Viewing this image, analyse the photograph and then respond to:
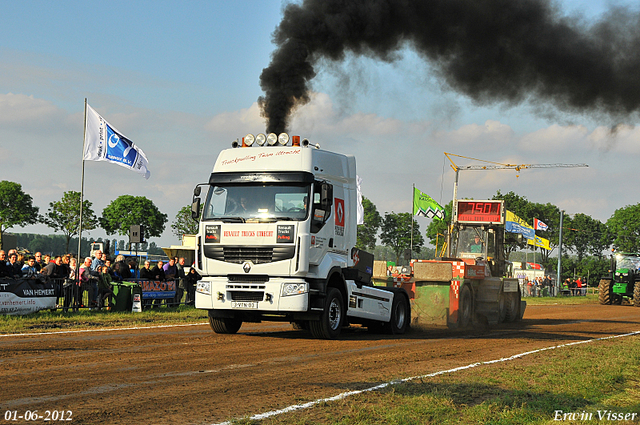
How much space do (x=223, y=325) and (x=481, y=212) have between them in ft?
37.7

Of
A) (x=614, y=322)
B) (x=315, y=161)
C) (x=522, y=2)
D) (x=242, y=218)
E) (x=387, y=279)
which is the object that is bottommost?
(x=614, y=322)

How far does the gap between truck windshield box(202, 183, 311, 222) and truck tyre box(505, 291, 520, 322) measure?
1070cm

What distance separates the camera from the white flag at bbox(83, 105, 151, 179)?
20.9 metres

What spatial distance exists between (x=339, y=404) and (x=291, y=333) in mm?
8357

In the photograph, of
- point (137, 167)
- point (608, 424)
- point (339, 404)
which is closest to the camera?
point (608, 424)

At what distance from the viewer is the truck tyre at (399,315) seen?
15.7m

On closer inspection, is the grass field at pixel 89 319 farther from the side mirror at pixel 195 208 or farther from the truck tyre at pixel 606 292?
the truck tyre at pixel 606 292

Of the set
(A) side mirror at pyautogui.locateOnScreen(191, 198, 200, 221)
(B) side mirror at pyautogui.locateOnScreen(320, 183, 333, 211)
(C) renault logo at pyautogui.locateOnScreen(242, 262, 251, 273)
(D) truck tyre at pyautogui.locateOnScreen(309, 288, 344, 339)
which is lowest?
(D) truck tyre at pyautogui.locateOnScreen(309, 288, 344, 339)

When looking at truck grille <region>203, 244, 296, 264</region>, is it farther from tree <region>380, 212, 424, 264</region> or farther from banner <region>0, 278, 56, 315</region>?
tree <region>380, 212, 424, 264</region>

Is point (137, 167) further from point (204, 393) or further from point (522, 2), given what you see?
point (204, 393)

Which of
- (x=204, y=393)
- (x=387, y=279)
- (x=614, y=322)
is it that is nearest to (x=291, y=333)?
(x=387, y=279)

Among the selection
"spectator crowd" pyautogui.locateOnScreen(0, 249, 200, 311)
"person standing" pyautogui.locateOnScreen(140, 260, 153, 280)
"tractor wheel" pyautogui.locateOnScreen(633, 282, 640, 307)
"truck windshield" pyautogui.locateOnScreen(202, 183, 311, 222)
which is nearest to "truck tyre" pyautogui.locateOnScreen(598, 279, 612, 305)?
"tractor wheel" pyautogui.locateOnScreen(633, 282, 640, 307)

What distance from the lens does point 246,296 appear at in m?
12.7

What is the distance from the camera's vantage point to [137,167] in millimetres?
22875
